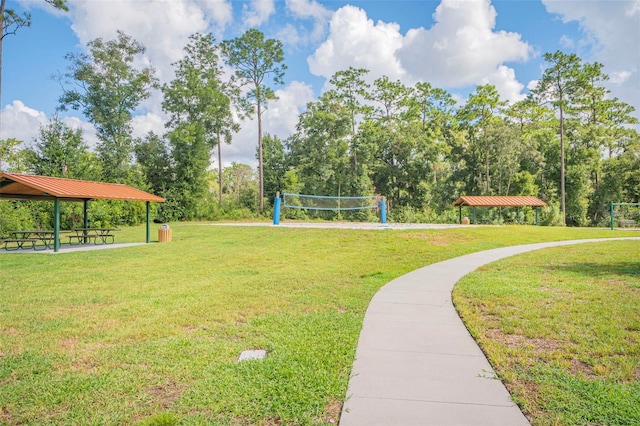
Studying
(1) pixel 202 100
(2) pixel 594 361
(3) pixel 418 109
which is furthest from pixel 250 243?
(3) pixel 418 109

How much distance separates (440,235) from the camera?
14.9m

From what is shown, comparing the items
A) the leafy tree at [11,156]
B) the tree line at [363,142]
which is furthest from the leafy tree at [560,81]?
the leafy tree at [11,156]

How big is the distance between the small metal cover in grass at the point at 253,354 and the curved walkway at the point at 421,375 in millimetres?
887

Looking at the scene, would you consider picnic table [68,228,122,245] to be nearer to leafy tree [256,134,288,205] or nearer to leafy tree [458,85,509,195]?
leafy tree [256,134,288,205]

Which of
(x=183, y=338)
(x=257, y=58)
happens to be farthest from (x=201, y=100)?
(x=183, y=338)

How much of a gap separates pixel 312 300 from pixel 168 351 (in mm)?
2379

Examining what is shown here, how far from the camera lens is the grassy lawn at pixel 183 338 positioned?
2667mm

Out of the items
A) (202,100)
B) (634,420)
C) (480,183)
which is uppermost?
(202,100)

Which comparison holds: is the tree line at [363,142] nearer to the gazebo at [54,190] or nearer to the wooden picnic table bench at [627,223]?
the wooden picnic table bench at [627,223]

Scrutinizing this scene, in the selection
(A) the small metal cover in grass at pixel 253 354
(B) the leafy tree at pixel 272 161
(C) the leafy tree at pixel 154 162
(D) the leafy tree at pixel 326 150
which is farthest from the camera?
(B) the leafy tree at pixel 272 161

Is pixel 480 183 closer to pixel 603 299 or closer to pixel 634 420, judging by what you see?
pixel 603 299

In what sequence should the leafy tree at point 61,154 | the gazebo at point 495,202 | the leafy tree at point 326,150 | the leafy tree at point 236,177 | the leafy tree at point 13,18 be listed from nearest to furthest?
the leafy tree at point 13,18, the leafy tree at point 61,154, the gazebo at point 495,202, the leafy tree at point 326,150, the leafy tree at point 236,177

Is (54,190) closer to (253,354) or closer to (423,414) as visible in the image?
(253,354)

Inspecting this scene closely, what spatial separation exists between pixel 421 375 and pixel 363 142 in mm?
30124
